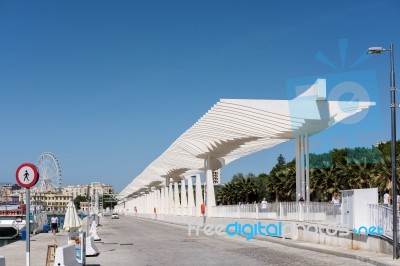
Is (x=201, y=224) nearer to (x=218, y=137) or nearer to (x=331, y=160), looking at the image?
(x=218, y=137)

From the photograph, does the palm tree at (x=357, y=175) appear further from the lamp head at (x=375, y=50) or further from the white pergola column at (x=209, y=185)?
the lamp head at (x=375, y=50)

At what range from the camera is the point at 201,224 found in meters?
45.9

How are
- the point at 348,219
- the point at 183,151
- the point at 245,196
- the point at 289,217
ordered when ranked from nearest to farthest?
the point at 348,219 < the point at 289,217 < the point at 183,151 < the point at 245,196

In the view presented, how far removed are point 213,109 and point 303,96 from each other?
4707 millimetres

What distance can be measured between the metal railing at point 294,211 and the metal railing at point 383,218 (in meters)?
3.78

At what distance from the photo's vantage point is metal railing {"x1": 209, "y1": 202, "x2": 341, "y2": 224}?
23831 mm

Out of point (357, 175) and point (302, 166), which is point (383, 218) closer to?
point (302, 166)

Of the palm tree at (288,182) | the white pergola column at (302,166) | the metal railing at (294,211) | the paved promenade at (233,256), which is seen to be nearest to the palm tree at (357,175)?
the palm tree at (288,182)

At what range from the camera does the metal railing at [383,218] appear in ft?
56.7

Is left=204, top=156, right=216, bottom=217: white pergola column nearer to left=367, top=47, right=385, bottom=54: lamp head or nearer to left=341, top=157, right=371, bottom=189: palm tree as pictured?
left=341, top=157, right=371, bottom=189: palm tree

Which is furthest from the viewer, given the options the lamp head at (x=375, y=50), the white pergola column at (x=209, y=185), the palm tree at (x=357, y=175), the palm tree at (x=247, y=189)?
the palm tree at (x=247, y=189)

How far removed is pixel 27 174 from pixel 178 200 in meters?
61.3

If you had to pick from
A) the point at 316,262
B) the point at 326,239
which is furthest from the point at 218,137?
the point at 316,262

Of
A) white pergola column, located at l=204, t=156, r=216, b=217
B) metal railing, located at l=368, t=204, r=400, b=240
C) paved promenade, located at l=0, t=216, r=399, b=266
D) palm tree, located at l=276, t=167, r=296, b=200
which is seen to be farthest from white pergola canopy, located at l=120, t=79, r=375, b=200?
palm tree, located at l=276, t=167, r=296, b=200
